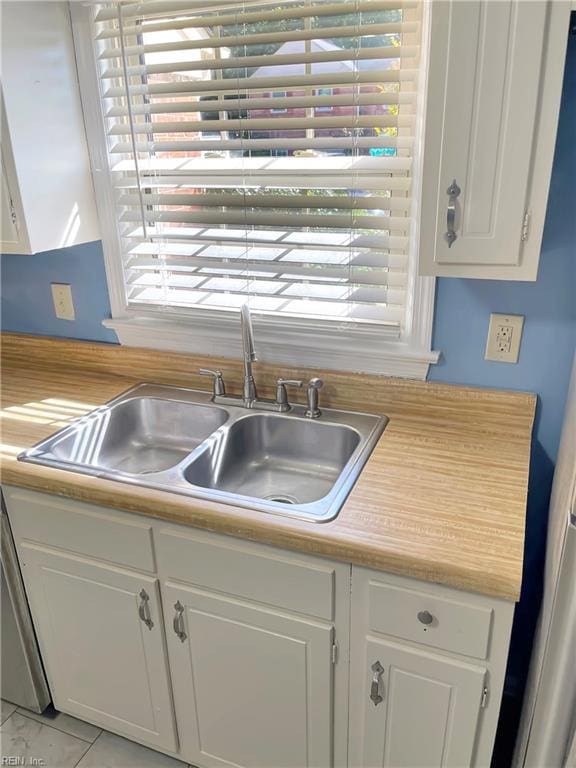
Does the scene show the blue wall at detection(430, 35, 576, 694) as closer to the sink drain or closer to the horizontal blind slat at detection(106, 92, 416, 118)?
the horizontal blind slat at detection(106, 92, 416, 118)

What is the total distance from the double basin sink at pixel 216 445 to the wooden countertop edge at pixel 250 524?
0.05m

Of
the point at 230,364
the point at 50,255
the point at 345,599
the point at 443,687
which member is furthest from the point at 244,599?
the point at 50,255

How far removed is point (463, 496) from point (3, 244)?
1376mm

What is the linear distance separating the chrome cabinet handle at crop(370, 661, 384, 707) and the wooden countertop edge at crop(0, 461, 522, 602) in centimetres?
25

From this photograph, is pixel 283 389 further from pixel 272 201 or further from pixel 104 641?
pixel 104 641

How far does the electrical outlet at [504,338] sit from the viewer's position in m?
1.43

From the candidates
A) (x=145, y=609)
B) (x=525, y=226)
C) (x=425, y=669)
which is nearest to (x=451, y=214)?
(x=525, y=226)

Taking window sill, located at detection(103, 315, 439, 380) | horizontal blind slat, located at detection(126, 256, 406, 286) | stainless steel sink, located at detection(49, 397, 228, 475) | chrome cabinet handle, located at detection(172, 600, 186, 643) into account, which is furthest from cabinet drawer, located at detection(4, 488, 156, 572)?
horizontal blind slat, located at detection(126, 256, 406, 286)

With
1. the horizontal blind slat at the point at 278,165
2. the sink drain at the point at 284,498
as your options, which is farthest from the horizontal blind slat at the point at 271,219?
the sink drain at the point at 284,498

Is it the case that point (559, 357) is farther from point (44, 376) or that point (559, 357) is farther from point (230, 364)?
point (44, 376)

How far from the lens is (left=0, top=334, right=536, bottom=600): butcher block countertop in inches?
42.6

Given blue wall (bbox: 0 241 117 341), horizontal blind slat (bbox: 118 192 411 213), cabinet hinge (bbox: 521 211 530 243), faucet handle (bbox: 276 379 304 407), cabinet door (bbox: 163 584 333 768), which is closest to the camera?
cabinet hinge (bbox: 521 211 530 243)

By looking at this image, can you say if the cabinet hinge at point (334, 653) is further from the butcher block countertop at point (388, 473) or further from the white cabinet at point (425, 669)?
the butcher block countertop at point (388, 473)

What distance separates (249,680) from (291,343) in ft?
2.88
